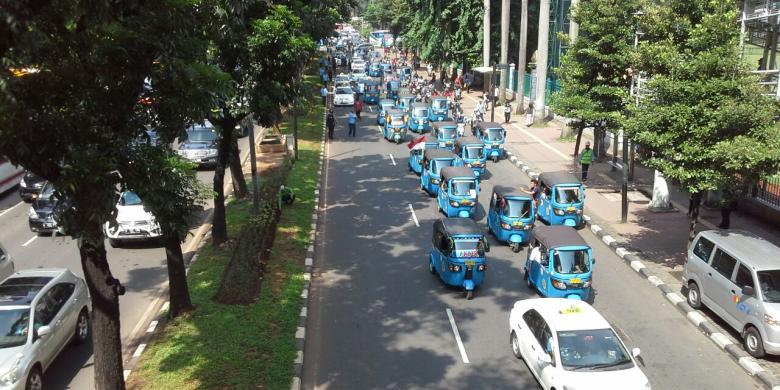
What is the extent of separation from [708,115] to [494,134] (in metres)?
17.0

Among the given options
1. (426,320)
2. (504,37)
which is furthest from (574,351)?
(504,37)

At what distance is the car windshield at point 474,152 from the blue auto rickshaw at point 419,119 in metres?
11.6

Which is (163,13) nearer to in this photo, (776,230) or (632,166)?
(776,230)

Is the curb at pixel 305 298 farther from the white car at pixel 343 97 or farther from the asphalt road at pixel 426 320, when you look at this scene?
the white car at pixel 343 97

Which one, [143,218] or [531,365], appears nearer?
[531,365]

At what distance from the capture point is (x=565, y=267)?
15.1 meters

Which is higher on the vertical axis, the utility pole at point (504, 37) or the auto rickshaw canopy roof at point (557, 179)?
the utility pole at point (504, 37)

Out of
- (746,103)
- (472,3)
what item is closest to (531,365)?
(746,103)

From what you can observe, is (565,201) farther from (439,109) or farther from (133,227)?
(439,109)

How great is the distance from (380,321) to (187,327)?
4.21 metres

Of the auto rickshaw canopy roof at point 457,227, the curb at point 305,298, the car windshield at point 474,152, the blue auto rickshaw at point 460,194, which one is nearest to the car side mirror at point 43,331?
the curb at point 305,298

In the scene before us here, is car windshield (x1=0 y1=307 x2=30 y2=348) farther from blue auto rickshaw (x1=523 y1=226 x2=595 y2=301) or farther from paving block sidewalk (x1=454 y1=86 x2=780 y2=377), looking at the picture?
paving block sidewalk (x1=454 y1=86 x2=780 y2=377)

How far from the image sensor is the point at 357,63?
78.2 m

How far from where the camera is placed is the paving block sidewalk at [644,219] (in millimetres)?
17875
